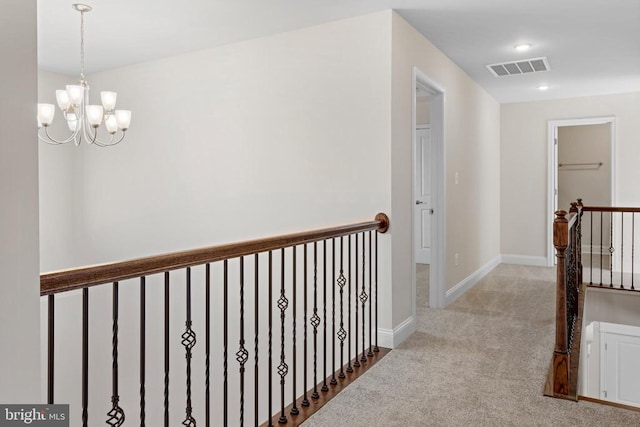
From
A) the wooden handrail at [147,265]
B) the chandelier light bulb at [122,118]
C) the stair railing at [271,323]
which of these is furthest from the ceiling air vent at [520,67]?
the chandelier light bulb at [122,118]

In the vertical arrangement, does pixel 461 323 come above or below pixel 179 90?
below

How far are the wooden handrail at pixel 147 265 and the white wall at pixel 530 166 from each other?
16.8ft

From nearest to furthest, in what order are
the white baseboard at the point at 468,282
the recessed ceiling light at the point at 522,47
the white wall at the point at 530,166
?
the recessed ceiling light at the point at 522,47 < the white baseboard at the point at 468,282 < the white wall at the point at 530,166

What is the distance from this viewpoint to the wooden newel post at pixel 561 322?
2.52 metres

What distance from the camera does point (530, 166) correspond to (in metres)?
6.61

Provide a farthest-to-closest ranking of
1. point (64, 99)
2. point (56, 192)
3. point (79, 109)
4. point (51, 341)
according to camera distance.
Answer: point (56, 192) < point (79, 109) < point (64, 99) < point (51, 341)

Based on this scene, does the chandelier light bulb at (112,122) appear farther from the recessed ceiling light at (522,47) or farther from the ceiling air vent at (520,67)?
the ceiling air vent at (520,67)

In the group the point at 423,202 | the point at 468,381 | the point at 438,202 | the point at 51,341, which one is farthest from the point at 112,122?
the point at 423,202

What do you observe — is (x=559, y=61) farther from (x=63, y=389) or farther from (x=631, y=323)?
(x=63, y=389)

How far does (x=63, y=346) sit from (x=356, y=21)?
454 centimetres

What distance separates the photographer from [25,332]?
1.15 m

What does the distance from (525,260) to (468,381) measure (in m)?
4.49

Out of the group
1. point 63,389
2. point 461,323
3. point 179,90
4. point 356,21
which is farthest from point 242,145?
point 63,389

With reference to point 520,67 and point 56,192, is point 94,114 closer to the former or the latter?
point 56,192
